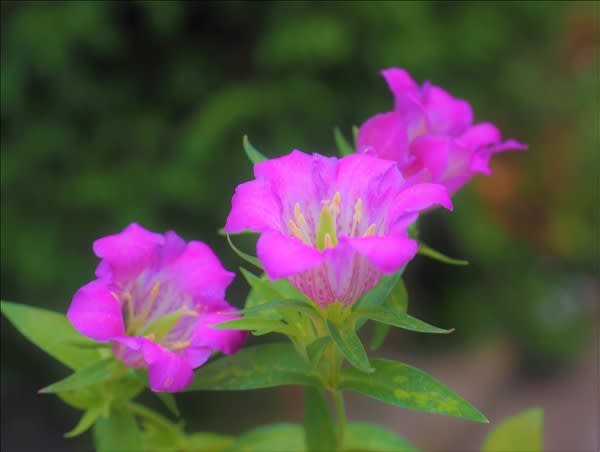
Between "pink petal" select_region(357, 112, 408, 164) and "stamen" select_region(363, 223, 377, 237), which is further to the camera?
"pink petal" select_region(357, 112, 408, 164)

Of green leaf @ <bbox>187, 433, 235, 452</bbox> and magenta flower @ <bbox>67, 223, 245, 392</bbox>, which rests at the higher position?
magenta flower @ <bbox>67, 223, 245, 392</bbox>

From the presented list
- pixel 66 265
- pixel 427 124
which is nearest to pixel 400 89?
pixel 427 124

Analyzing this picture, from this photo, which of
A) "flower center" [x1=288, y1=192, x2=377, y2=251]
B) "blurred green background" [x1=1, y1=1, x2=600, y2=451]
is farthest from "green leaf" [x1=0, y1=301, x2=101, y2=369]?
"blurred green background" [x1=1, y1=1, x2=600, y2=451]

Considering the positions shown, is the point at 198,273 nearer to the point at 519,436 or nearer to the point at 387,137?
the point at 387,137

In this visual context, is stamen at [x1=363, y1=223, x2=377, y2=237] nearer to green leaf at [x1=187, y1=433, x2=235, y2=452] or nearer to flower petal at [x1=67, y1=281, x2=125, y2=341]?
flower petal at [x1=67, y1=281, x2=125, y2=341]

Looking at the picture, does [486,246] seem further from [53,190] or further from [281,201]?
[281,201]

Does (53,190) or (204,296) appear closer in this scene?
(204,296)

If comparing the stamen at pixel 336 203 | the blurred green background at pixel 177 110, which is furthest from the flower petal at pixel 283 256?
the blurred green background at pixel 177 110
